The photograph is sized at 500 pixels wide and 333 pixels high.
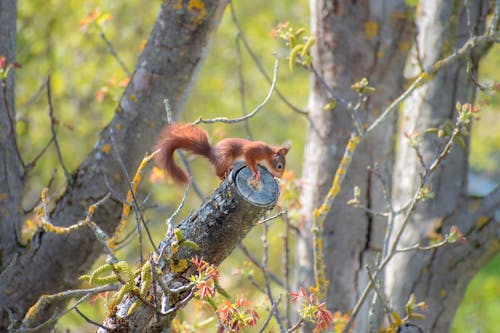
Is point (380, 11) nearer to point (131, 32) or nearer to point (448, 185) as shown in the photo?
point (448, 185)

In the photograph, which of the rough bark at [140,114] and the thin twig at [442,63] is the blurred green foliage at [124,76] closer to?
the rough bark at [140,114]

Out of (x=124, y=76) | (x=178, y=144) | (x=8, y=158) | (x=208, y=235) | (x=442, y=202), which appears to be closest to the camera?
(x=208, y=235)

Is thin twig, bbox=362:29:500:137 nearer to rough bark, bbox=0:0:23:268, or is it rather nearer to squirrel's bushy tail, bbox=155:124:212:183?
squirrel's bushy tail, bbox=155:124:212:183

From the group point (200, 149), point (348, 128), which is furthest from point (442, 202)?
point (200, 149)

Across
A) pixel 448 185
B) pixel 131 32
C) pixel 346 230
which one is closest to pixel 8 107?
pixel 346 230

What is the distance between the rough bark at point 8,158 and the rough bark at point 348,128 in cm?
153

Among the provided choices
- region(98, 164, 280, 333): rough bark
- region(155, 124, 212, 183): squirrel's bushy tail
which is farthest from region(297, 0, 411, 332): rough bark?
region(98, 164, 280, 333): rough bark

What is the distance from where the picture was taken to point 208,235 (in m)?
2.13

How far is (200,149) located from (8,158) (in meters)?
0.92

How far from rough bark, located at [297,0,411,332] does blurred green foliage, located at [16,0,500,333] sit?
3238 mm

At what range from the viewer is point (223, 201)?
2152 mm

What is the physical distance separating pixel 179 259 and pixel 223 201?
22cm

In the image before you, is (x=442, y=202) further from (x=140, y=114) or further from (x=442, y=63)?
(x=140, y=114)

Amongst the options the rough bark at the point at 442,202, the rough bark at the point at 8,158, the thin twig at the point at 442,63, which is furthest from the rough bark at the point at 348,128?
the rough bark at the point at 8,158
